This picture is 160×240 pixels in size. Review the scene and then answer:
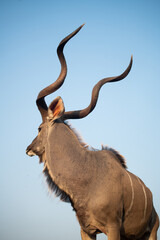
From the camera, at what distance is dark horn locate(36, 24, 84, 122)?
6.85m

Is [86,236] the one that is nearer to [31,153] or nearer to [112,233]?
[112,233]

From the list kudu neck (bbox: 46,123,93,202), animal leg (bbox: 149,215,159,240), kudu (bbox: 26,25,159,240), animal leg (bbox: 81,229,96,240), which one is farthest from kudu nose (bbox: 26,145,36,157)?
animal leg (bbox: 149,215,159,240)

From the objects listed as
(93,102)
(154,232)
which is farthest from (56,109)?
(154,232)

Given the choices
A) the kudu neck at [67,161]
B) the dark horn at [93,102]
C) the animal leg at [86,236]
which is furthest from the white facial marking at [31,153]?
the animal leg at [86,236]

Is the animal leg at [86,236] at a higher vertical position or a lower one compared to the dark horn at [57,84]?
lower

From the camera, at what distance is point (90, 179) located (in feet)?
20.3

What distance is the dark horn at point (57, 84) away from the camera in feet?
22.5

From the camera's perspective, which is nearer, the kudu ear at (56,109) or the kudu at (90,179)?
the kudu at (90,179)

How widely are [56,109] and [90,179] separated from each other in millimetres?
1594

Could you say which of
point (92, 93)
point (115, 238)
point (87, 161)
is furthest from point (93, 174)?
point (92, 93)

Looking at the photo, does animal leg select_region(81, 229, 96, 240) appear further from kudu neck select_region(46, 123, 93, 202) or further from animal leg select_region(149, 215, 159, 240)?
animal leg select_region(149, 215, 159, 240)

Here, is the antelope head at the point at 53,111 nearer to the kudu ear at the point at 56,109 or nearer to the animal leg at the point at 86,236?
the kudu ear at the point at 56,109

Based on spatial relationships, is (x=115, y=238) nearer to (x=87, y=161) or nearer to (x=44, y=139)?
(x=87, y=161)

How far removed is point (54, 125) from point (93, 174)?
132cm
